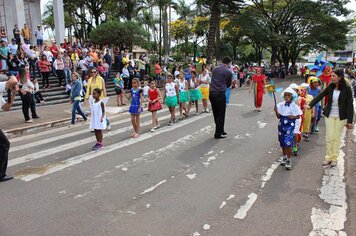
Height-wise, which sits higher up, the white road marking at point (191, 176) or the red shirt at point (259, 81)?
the red shirt at point (259, 81)

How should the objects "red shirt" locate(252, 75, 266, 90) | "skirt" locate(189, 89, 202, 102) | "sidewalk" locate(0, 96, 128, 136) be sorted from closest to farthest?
"sidewalk" locate(0, 96, 128, 136), "skirt" locate(189, 89, 202, 102), "red shirt" locate(252, 75, 266, 90)

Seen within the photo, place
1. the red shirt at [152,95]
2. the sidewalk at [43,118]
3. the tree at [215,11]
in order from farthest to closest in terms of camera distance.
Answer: the tree at [215,11] < the sidewalk at [43,118] < the red shirt at [152,95]

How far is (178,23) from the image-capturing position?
52750 mm

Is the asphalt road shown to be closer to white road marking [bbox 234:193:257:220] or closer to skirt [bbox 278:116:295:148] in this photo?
white road marking [bbox 234:193:257:220]

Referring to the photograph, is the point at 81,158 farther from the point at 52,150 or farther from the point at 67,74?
the point at 67,74

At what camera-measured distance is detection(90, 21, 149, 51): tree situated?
24.2 metres

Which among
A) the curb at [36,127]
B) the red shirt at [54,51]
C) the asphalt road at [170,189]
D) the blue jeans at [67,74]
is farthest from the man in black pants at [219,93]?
the red shirt at [54,51]

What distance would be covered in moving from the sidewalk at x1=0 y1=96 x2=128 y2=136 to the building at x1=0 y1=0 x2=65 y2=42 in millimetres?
9493

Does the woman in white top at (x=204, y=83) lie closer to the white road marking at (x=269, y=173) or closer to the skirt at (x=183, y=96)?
the skirt at (x=183, y=96)

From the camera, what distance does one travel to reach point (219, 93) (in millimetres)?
8828

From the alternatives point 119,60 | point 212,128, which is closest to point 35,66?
point 119,60

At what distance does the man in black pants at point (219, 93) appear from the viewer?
8.79m

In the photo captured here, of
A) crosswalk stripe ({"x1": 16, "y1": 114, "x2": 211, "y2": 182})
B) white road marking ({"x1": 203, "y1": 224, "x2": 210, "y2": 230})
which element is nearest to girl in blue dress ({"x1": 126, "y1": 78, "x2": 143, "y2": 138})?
crosswalk stripe ({"x1": 16, "y1": 114, "x2": 211, "y2": 182})

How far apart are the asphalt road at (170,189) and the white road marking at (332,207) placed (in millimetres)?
13
